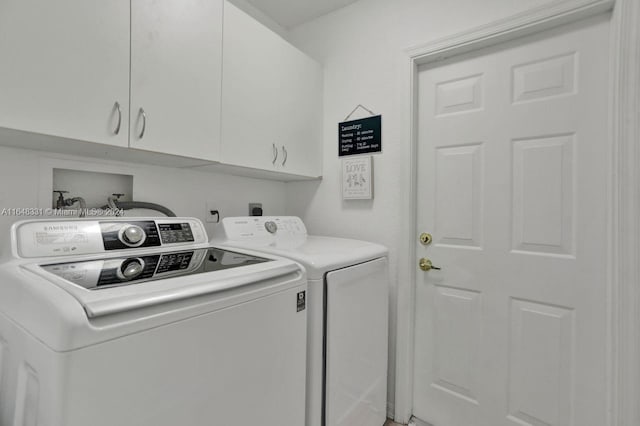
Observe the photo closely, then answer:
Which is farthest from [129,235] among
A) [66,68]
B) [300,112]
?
[300,112]

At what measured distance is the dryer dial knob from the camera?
84 cm

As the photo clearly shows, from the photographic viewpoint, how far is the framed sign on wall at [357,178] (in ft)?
6.16

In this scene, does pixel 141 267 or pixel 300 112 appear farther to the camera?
pixel 300 112

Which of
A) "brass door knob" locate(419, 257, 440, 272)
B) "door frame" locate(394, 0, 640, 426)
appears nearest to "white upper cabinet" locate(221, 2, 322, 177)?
"brass door knob" locate(419, 257, 440, 272)

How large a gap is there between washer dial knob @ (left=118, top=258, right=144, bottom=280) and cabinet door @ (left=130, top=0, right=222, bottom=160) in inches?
17.7

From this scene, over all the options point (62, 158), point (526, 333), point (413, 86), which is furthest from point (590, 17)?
point (62, 158)

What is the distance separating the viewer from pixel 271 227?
1.76 meters

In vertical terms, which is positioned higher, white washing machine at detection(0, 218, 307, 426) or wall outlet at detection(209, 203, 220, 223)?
wall outlet at detection(209, 203, 220, 223)

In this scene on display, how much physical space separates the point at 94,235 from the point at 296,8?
1875 millimetres

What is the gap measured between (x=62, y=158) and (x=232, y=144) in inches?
27.2

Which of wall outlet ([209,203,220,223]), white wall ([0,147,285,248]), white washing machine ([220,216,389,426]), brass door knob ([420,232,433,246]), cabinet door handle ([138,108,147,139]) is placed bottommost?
white washing machine ([220,216,389,426])

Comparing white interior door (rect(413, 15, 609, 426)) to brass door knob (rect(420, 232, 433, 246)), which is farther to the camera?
brass door knob (rect(420, 232, 433, 246))

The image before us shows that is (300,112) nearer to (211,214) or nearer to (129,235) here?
(211,214)

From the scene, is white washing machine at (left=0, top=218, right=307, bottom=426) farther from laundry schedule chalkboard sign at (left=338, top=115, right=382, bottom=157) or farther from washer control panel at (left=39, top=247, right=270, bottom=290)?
laundry schedule chalkboard sign at (left=338, top=115, right=382, bottom=157)
